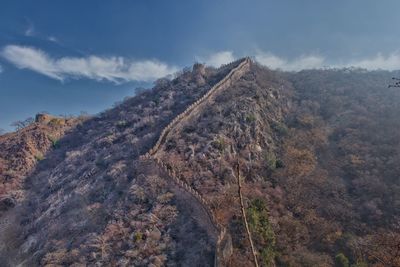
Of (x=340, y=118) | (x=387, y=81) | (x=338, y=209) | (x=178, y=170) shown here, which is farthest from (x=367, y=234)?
(x=387, y=81)

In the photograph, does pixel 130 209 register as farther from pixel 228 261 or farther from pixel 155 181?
pixel 228 261

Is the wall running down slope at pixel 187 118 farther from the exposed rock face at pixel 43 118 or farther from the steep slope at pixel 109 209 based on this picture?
the exposed rock face at pixel 43 118

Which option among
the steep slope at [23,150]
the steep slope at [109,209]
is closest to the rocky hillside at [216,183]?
the steep slope at [109,209]

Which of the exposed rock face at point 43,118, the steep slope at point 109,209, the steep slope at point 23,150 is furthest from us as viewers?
the exposed rock face at point 43,118

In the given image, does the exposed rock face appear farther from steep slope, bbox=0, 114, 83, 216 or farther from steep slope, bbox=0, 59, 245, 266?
steep slope, bbox=0, 59, 245, 266

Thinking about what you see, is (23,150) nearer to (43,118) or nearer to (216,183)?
(43,118)

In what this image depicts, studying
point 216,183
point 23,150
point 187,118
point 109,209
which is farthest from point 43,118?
point 216,183

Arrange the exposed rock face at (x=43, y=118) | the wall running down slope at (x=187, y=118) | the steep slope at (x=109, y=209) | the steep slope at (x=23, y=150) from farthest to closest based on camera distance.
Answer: the exposed rock face at (x=43, y=118) < the steep slope at (x=23, y=150) < the steep slope at (x=109, y=209) < the wall running down slope at (x=187, y=118)
